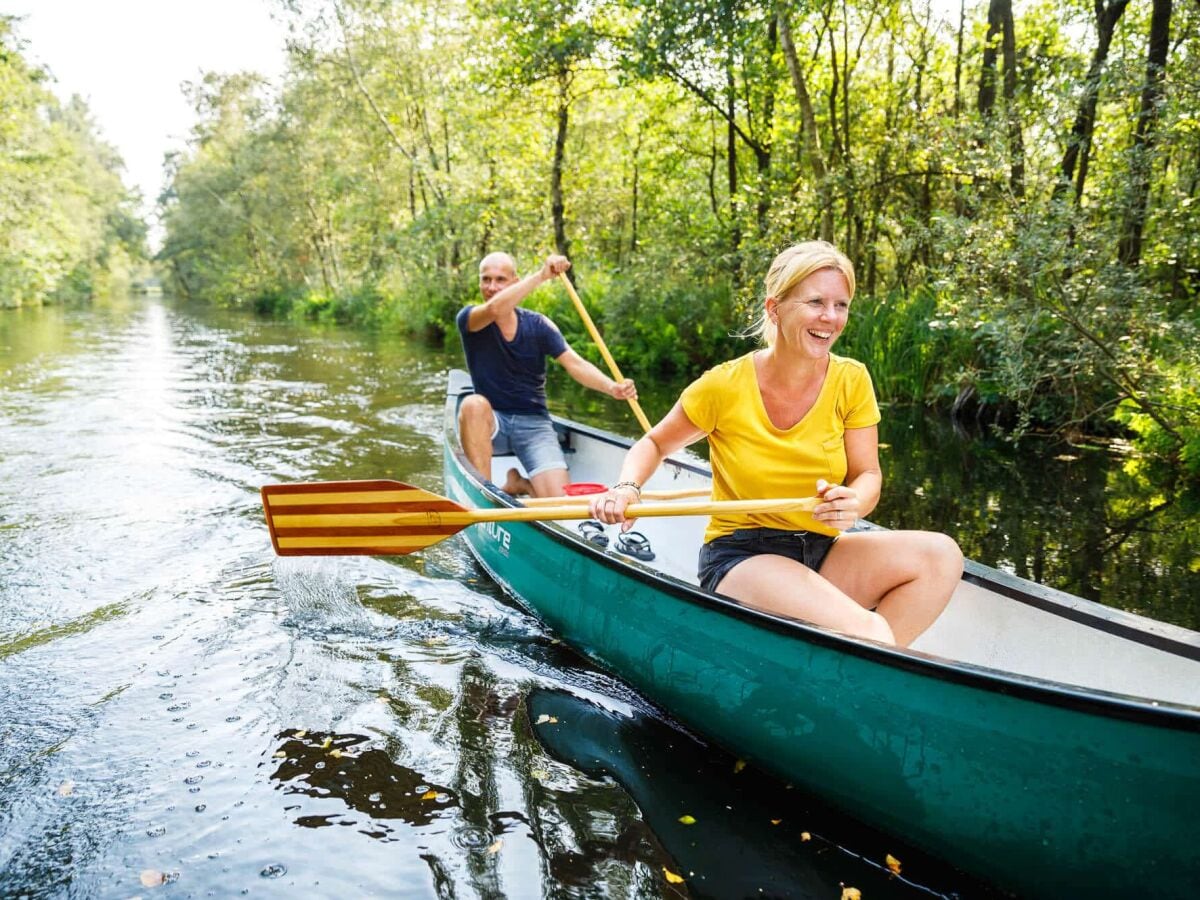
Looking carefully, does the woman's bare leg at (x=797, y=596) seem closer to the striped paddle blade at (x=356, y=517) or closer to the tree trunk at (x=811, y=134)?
the striped paddle blade at (x=356, y=517)

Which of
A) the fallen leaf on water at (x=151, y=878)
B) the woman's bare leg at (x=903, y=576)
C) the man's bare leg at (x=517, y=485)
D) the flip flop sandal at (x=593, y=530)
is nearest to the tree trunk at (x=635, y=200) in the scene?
the man's bare leg at (x=517, y=485)

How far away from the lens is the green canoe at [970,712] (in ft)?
5.73

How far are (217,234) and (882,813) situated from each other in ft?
128

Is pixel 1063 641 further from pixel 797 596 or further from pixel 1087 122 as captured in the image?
pixel 1087 122

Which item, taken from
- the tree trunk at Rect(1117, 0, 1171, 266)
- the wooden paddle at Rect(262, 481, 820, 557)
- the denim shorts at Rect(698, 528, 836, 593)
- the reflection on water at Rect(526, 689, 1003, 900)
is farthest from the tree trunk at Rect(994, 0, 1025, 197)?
the reflection on water at Rect(526, 689, 1003, 900)

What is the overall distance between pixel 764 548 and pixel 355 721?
1.57 metres

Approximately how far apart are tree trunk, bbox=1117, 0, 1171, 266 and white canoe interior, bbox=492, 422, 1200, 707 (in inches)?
181

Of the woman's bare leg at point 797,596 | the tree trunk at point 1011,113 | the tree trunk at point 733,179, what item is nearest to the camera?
the woman's bare leg at point 797,596

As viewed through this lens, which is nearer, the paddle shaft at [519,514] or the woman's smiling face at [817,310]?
the woman's smiling face at [817,310]

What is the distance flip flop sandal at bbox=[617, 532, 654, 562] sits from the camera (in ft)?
13.8

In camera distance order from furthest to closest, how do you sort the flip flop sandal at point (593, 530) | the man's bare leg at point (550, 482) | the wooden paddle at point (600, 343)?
the wooden paddle at point (600, 343), the man's bare leg at point (550, 482), the flip flop sandal at point (593, 530)

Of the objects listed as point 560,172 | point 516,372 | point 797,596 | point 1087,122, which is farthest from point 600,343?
point 560,172

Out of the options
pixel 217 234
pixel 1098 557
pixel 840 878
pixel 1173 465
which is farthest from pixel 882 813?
pixel 217 234

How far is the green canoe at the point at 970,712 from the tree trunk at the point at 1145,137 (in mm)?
4725
